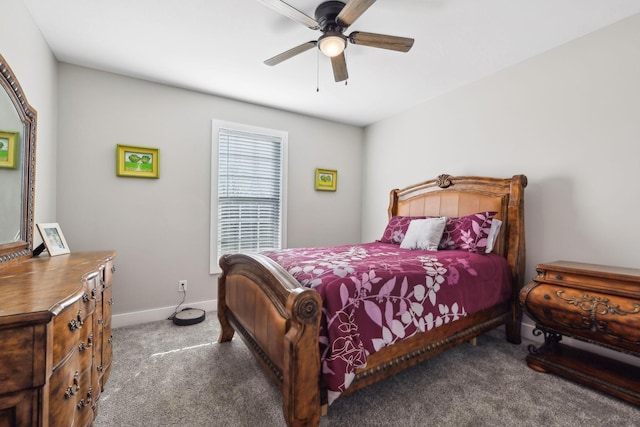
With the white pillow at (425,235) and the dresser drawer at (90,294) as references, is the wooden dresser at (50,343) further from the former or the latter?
the white pillow at (425,235)

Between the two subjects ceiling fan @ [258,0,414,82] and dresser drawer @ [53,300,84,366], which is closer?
dresser drawer @ [53,300,84,366]

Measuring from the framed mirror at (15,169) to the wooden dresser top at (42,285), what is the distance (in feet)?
0.40

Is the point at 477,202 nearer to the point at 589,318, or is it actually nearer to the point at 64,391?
the point at 589,318

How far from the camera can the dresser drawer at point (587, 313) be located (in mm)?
1648

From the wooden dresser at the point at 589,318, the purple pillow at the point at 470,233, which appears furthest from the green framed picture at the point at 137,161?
the wooden dresser at the point at 589,318

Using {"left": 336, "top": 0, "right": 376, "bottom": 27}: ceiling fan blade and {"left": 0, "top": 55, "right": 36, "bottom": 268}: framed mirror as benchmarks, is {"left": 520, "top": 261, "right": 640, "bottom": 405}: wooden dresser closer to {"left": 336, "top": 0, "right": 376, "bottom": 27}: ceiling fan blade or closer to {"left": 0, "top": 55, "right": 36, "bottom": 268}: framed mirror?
{"left": 336, "top": 0, "right": 376, "bottom": 27}: ceiling fan blade

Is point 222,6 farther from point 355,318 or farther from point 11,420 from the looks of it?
point 11,420

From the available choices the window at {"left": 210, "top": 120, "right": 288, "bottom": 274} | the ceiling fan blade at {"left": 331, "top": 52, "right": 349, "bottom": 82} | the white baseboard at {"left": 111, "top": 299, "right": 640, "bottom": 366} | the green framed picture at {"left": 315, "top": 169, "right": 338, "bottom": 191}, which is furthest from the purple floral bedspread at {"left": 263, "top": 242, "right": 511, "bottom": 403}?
the green framed picture at {"left": 315, "top": 169, "right": 338, "bottom": 191}

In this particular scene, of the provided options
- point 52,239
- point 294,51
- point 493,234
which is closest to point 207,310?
point 52,239

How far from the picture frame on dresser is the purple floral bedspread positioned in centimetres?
146

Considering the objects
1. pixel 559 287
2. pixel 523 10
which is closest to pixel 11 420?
pixel 559 287

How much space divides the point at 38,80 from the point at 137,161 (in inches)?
36.5

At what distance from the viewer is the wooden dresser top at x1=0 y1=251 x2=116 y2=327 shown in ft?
2.73

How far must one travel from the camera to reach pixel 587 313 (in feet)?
5.88
